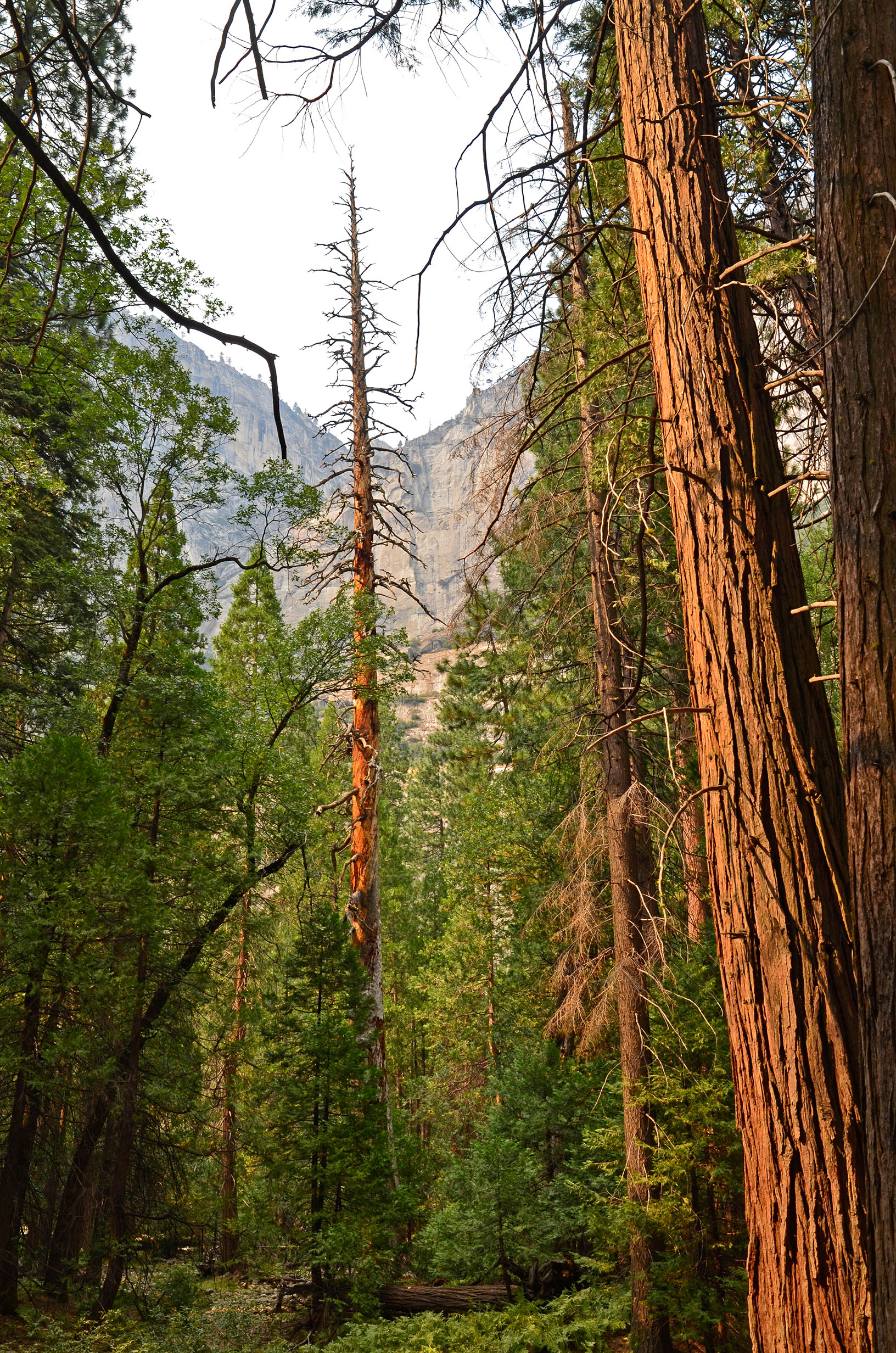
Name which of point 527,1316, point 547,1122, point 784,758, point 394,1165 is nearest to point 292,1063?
point 394,1165

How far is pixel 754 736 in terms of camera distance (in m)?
1.76

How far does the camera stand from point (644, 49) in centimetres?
220

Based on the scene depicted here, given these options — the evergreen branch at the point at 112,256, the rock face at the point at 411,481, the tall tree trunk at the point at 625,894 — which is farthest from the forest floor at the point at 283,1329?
the rock face at the point at 411,481

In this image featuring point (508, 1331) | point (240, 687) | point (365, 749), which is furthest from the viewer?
point (240, 687)

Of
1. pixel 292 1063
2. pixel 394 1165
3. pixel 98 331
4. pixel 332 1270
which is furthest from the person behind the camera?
pixel 98 331

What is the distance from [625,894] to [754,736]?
5.33 meters

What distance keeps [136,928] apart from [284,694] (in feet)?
12.4

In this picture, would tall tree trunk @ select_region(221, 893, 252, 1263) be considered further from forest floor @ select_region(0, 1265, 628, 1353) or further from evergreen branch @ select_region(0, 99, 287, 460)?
evergreen branch @ select_region(0, 99, 287, 460)

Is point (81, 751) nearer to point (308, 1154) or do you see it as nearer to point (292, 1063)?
point (292, 1063)

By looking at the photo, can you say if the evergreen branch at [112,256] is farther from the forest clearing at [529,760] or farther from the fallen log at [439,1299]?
→ the fallen log at [439,1299]

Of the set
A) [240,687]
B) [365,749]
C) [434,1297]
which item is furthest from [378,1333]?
[240,687]

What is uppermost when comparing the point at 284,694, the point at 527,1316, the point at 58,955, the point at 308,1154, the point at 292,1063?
the point at 284,694

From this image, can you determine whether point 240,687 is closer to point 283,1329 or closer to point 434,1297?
point 283,1329

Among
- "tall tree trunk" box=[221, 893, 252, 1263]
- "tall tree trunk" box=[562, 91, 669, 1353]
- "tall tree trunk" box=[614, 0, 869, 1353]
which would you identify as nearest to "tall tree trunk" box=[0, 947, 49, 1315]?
"tall tree trunk" box=[221, 893, 252, 1263]
